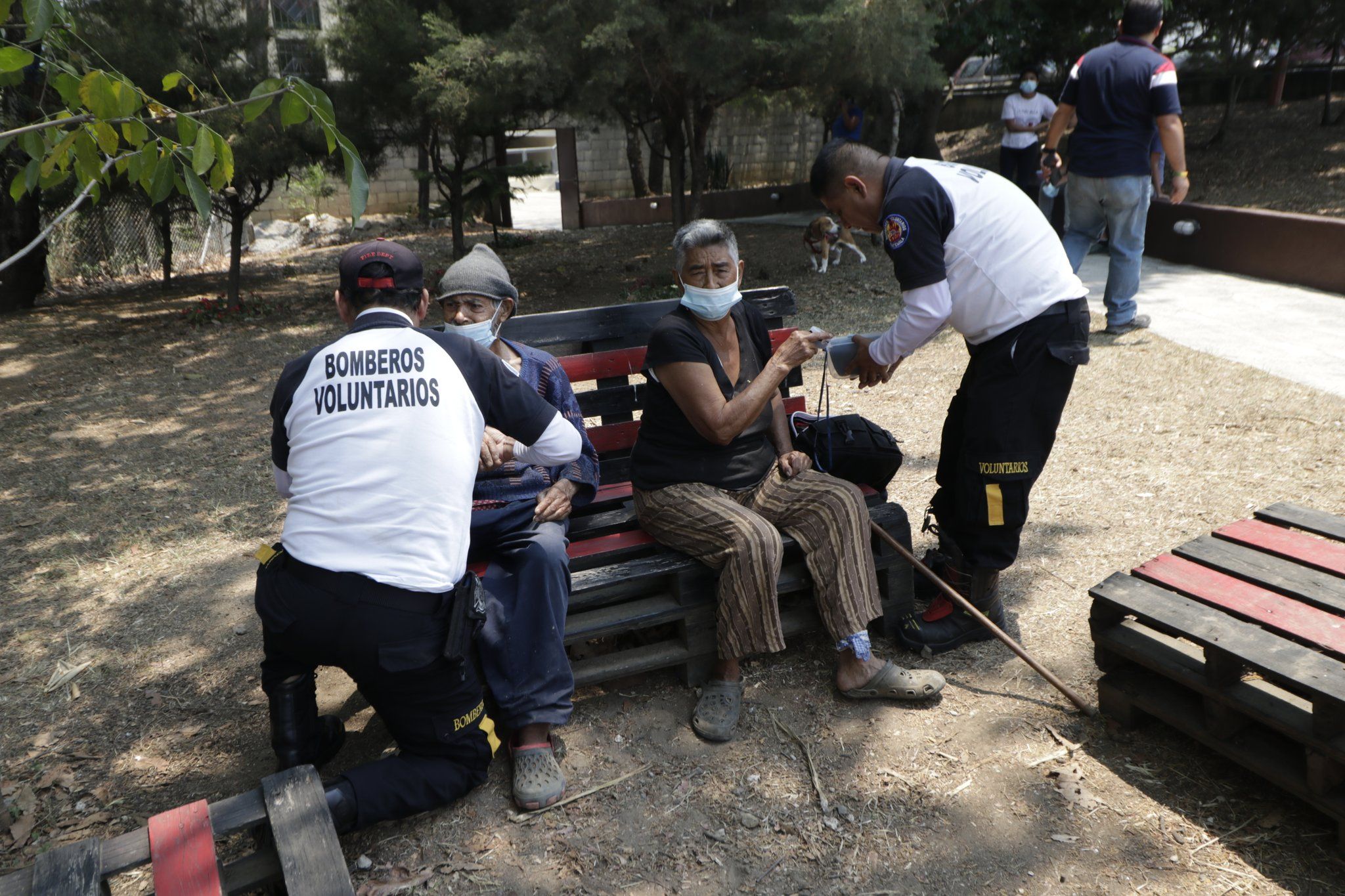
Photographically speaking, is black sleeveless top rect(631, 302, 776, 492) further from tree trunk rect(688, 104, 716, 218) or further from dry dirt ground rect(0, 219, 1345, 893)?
tree trunk rect(688, 104, 716, 218)

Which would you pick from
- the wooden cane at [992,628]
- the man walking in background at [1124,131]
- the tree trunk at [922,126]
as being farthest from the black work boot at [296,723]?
the tree trunk at [922,126]

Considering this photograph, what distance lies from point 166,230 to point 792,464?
10.4 m

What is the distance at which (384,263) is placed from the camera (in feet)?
8.32

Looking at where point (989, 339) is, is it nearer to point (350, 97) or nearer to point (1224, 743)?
point (1224, 743)

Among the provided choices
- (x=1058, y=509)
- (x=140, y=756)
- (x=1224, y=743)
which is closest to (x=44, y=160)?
(x=140, y=756)

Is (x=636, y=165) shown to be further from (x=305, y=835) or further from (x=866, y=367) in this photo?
(x=305, y=835)

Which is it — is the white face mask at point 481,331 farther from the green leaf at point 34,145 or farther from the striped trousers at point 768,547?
the green leaf at point 34,145

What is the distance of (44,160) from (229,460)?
11.5 ft

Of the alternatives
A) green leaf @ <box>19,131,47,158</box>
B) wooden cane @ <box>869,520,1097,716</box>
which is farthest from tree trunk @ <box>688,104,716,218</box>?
green leaf @ <box>19,131,47,158</box>

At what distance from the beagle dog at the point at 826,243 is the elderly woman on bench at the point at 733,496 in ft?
22.1

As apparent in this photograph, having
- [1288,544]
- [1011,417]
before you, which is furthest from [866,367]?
[1288,544]

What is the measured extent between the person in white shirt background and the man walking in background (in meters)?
4.77

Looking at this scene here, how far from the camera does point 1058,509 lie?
443 cm

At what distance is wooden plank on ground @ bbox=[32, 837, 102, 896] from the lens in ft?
6.36
